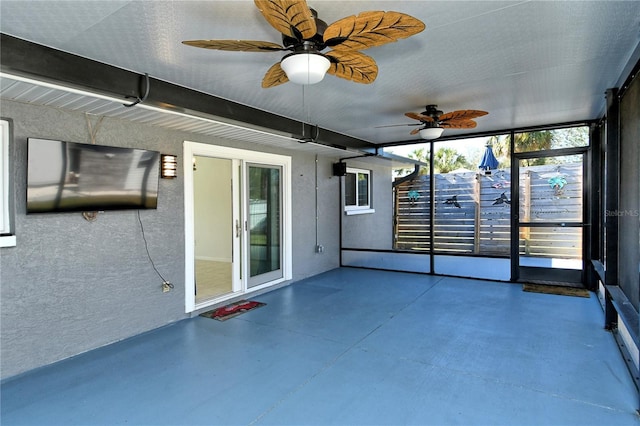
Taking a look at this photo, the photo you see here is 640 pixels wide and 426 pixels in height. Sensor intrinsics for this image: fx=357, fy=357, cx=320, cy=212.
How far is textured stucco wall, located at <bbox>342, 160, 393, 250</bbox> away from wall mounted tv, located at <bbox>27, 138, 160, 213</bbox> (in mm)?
4272

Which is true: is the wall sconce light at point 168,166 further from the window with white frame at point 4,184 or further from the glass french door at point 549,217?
the glass french door at point 549,217

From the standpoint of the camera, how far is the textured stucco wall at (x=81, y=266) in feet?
9.62

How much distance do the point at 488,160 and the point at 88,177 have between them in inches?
226

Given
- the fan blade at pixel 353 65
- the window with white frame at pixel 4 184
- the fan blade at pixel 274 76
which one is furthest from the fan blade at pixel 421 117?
the window with white frame at pixel 4 184

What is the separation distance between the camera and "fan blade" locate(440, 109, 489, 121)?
3964mm

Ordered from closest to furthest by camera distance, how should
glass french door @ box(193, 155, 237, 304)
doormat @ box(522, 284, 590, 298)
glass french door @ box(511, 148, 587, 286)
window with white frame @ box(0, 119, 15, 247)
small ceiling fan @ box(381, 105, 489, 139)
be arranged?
window with white frame @ box(0, 119, 15, 247) < small ceiling fan @ box(381, 105, 489, 139) < doormat @ box(522, 284, 590, 298) < glass french door @ box(511, 148, 587, 286) < glass french door @ box(193, 155, 237, 304)

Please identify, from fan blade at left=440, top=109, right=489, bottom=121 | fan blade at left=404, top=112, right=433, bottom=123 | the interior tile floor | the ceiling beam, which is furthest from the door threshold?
the ceiling beam

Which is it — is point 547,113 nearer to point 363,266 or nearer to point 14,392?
point 363,266

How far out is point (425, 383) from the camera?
2.71 metres

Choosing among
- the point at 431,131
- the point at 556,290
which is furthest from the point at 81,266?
the point at 556,290

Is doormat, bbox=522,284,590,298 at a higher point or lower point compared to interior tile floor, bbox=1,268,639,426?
higher

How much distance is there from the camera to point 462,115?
13.4ft

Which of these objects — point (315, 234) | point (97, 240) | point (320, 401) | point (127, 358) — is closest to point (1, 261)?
point (97, 240)

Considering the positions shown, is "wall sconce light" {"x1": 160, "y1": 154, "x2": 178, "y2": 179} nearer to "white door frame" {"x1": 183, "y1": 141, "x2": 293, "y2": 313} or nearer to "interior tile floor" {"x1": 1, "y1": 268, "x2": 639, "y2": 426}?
"white door frame" {"x1": 183, "y1": 141, "x2": 293, "y2": 313}
